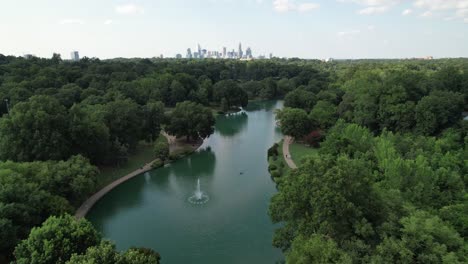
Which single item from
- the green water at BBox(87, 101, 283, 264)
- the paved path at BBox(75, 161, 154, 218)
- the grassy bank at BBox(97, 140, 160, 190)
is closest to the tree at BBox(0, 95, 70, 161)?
the paved path at BBox(75, 161, 154, 218)

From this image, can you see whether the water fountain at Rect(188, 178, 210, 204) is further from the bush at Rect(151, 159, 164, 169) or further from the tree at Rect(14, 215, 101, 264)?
the tree at Rect(14, 215, 101, 264)

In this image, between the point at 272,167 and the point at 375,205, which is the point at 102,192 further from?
the point at 375,205

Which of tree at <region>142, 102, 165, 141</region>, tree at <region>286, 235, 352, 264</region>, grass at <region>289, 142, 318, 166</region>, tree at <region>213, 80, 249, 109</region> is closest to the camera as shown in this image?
tree at <region>286, 235, 352, 264</region>

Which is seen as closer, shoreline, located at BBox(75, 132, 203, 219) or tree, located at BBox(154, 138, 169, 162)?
shoreline, located at BBox(75, 132, 203, 219)

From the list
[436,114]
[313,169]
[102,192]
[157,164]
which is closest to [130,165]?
[157,164]

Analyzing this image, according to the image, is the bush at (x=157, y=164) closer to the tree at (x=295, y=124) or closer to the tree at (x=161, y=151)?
the tree at (x=161, y=151)

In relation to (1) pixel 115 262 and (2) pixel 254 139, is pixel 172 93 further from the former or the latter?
(1) pixel 115 262
